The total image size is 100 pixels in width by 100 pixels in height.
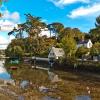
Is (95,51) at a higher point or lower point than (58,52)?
lower

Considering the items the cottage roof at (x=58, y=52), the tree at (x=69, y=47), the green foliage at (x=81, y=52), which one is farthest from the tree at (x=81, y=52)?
the cottage roof at (x=58, y=52)

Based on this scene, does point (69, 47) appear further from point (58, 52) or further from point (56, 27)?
point (56, 27)

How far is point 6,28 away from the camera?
155000 millimetres

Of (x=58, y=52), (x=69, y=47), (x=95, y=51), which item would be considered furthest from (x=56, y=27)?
(x=95, y=51)

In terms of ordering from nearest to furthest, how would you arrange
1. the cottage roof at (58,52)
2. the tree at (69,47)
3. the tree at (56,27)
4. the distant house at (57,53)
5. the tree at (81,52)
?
the tree at (81,52) → the tree at (69,47) → the distant house at (57,53) → the cottage roof at (58,52) → the tree at (56,27)

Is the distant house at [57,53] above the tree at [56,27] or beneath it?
beneath

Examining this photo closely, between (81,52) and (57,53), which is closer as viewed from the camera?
(81,52)

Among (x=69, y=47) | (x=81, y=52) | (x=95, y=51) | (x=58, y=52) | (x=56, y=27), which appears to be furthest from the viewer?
(x=56, y=27)

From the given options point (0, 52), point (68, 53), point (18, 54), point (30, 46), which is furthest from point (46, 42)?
point (0, 52)

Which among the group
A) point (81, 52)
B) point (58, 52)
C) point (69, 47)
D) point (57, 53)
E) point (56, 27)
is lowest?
point (81, 52)

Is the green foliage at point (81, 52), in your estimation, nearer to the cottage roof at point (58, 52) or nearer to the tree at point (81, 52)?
the tree at point (81, 52)

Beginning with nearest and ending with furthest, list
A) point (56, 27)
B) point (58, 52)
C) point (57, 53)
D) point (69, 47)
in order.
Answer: point (69, 47) < point (57, 53) < point (58, 52) < point (56, 27)

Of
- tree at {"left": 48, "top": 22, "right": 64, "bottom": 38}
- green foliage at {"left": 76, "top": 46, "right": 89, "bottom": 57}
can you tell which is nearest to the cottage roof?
green foliage at {"left": 76, "top": 46, "right": 89, "bottom": 57}

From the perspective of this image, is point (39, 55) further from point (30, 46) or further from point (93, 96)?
point (93, 96)
